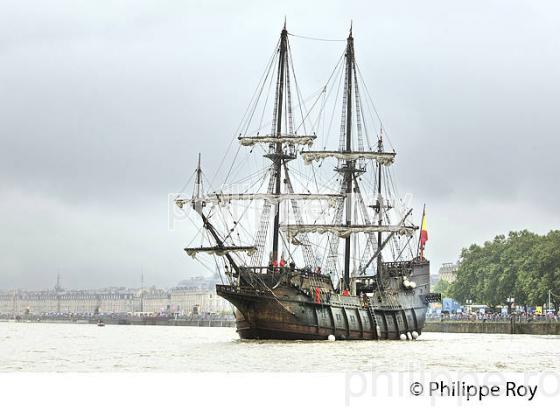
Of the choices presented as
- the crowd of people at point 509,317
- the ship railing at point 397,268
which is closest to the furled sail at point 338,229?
the ship railing at point 397,268

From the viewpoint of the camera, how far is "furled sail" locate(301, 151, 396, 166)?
259ft

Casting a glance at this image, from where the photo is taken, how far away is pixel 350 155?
3159 inches

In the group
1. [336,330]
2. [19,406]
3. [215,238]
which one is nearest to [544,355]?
[336,330]

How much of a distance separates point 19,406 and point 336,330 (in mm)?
48262

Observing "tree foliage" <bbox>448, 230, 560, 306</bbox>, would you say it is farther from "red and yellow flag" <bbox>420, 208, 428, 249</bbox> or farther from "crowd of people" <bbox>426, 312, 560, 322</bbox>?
"red and yellow flag" <bbox>420, 208, 428, 249</bbox>

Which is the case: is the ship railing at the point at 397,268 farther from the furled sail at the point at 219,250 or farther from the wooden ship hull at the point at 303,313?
the furled sail at the point at 219,250

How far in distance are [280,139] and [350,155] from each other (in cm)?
902

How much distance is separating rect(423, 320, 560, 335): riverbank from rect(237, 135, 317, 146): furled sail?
4152 centimetres

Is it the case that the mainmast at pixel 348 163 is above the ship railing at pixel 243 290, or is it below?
above

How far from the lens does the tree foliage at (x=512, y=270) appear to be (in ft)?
380

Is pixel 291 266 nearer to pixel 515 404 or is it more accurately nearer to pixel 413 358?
pixel 413 358

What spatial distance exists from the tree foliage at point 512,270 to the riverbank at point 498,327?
27.1 ft
